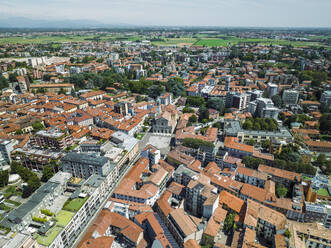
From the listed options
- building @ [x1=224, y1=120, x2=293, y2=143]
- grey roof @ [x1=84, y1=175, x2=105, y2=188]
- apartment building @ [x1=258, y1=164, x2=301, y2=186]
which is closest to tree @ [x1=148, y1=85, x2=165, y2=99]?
building @ [x1=224, y1=120, x2=293, y2=143]

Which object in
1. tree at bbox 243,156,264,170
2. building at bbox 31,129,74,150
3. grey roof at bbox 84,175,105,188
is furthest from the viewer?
building at bbox 31,129,74,150

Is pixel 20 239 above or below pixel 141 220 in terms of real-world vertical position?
above

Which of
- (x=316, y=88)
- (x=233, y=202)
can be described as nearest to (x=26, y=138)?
(x=233, y=202)

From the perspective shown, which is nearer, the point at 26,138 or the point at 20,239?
the point at 20,239

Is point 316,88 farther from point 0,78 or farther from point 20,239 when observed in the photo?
point 0,78

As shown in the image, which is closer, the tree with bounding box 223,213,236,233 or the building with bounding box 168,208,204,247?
the building with bounding box 168,208,204,247

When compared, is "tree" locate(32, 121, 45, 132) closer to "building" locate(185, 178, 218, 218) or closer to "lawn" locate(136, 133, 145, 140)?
"lawn" locate(136, 133, 145, 140)

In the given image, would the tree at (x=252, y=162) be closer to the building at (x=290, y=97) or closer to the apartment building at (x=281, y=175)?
the apartment building at (x=281, y=175)

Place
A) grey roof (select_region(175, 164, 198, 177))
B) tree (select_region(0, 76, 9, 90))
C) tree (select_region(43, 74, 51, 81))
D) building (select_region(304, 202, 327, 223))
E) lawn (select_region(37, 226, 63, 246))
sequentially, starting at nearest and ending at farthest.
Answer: lawn (select_region(37, 226, 63, 246))
building (select_region(304, 202, 327, 223))
grey roof (select_region(175, 164, 198, 177))
tree (select_region(0, 76, 9, 90))
tree (select_region(43, 74, 51, 81))
